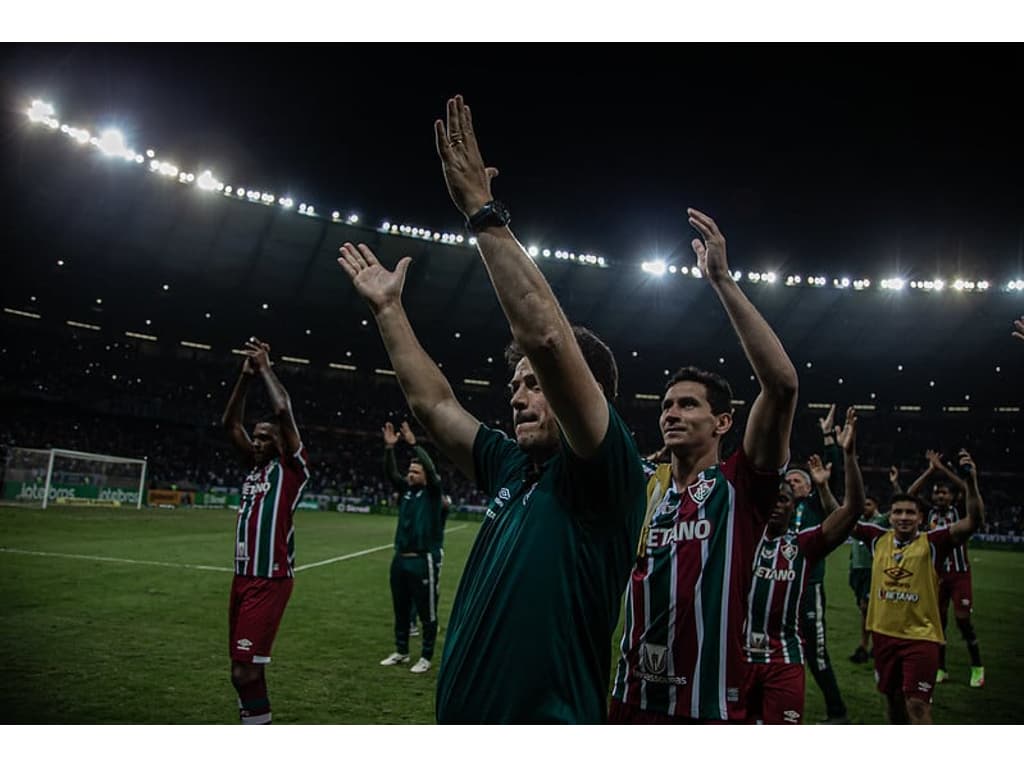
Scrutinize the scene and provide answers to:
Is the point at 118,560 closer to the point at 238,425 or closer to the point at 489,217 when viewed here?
the point at 238,425

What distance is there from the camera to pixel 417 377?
2680 mm

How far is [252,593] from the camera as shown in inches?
213

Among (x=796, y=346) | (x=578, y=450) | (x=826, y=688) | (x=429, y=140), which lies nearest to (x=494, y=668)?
(x=578, y=450)

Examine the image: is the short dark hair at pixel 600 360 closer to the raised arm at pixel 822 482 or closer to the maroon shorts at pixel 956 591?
the raised arm at pixel 822 482

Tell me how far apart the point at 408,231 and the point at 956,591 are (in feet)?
96.7

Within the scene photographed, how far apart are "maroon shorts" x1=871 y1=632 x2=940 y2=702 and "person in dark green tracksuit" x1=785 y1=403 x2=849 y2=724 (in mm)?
709

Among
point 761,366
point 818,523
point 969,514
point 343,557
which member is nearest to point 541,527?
point 761,366

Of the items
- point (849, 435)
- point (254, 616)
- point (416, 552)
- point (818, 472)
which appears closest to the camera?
point (849, 435)

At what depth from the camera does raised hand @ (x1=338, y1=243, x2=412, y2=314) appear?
281 cm

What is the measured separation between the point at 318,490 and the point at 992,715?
4237cm

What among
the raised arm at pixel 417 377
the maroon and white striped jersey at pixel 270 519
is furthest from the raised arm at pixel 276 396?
the raised arm at pixel 417 377

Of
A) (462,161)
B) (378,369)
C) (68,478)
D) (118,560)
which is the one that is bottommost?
(118,560)

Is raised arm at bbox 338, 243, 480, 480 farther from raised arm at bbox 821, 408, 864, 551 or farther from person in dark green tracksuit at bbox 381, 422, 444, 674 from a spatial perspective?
person in dark green tracksuit at bbox 381, 422, 444, 674

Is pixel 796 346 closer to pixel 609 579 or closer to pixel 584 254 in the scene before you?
pixel 584 254
